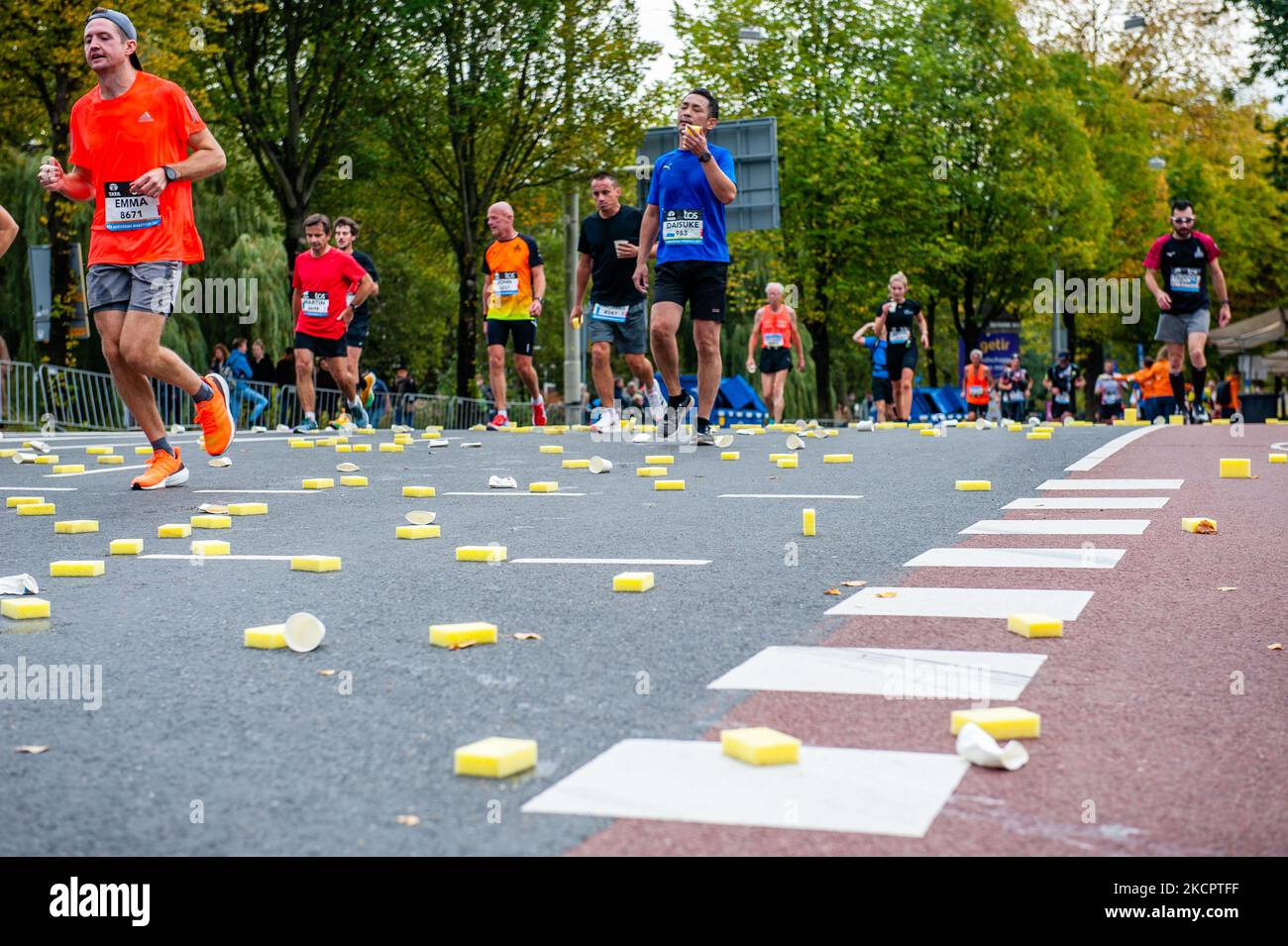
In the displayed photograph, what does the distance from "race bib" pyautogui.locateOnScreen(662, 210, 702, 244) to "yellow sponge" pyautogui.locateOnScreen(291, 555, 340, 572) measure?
281 inches

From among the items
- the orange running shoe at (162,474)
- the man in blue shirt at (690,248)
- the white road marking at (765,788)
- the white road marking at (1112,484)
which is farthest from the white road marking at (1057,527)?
the man in blue shirt at (690,248)

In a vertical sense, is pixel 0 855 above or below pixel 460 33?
below

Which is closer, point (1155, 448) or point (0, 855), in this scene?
point (0, 855)

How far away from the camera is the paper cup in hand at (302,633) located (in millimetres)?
4176

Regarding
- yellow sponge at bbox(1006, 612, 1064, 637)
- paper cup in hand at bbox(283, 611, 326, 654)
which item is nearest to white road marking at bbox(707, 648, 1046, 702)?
yellow sponge at bbox(1006, 612, 1064, 637)

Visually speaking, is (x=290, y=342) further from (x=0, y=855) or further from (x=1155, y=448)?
(x=0, y=855)

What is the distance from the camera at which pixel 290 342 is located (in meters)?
30.3

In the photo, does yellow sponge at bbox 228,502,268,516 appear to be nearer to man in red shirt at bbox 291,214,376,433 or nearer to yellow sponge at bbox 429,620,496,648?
yellow sponge at bbox 429,620,496,648

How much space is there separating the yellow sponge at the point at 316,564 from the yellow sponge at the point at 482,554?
0.48 m

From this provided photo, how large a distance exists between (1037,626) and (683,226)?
28.1ft
